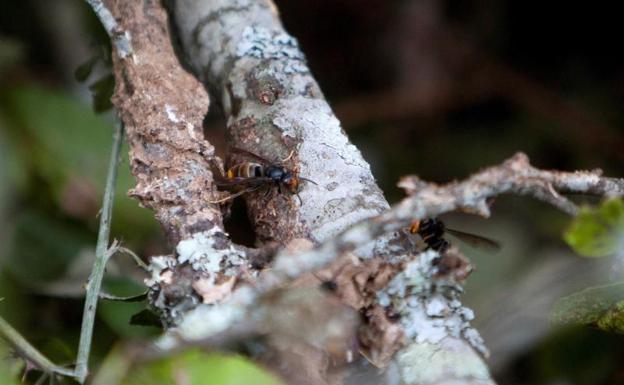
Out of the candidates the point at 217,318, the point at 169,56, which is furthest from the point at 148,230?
the point at 217,318

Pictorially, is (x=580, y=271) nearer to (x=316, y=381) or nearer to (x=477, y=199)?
(x=477, y=199)

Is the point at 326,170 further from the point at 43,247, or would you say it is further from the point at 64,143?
the point at 64,143

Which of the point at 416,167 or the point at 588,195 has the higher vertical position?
the point at 416,167

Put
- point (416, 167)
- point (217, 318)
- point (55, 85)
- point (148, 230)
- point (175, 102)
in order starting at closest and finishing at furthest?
point (217, 318) → point (175, 102) → point (148, 230) → point (55, 85) → point (416, 167)

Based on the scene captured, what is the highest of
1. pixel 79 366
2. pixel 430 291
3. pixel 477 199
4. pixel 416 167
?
pixel 416 167

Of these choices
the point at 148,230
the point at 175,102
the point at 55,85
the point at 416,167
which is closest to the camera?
the point at 175,102

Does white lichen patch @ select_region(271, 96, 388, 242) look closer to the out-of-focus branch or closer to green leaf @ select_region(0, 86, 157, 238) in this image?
the out-of-focus branch

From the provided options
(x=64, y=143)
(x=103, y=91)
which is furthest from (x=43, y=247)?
(x=103, y=91)
